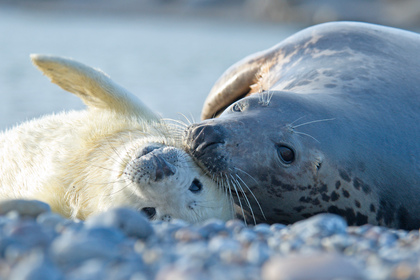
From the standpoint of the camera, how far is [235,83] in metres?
5.23

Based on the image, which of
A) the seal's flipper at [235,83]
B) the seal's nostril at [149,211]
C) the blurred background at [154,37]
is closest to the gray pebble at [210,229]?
the seal's nostril at [149,211]

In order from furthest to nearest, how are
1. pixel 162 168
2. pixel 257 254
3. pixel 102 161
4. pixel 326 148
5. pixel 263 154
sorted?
pixel 102 161
pixel 326 148
pixel 263 154
pixel 162 168
pixel 257 254

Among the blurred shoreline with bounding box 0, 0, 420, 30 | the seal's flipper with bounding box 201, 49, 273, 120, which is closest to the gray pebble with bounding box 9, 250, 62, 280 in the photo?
the seal's flipper with bounding box 201, 49, 273, 120

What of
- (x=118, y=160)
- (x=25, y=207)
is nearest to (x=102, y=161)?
(x=118, y=160)

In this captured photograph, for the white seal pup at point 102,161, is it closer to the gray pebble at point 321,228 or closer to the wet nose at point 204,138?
the wet nose at point 204,138

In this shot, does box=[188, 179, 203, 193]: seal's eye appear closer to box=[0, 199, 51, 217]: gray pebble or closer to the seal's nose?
the seal's nose

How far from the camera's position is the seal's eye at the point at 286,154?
3477 mm

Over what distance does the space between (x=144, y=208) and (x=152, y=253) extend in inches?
48.4

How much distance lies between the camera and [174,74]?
45.0 ft

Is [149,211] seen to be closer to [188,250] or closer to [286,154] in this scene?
[286,154]

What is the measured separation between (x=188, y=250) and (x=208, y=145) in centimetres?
133

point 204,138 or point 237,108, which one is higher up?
point 237,108

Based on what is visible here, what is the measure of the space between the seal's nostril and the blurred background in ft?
4.52

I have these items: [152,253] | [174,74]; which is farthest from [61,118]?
[174,74]
